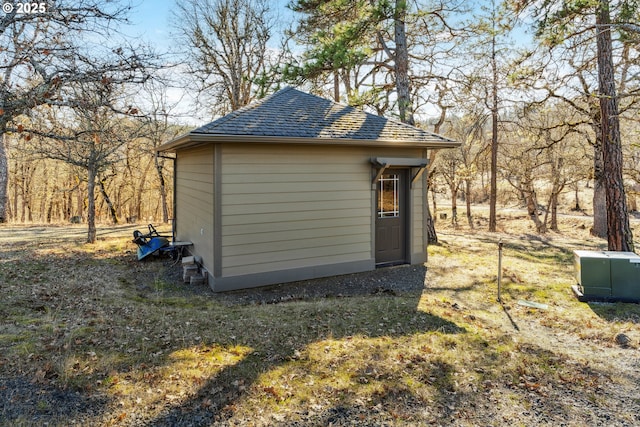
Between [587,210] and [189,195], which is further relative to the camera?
[587,210]

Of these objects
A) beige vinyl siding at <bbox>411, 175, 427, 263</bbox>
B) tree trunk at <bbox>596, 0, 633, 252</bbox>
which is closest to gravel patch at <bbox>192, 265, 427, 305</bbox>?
beige vinyl siding at <bbox>411, 175, 427, 263</bbox>

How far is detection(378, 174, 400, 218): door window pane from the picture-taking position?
27.2ft

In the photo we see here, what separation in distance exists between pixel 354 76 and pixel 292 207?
34.7 ft

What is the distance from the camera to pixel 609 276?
20.5ft

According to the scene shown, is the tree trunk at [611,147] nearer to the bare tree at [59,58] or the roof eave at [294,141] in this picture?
the roof eave at [294,141]

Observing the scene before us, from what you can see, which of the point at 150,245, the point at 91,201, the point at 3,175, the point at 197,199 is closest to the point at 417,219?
the point at 197,199

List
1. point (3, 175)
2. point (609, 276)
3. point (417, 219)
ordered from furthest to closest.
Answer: point (3, 175), point (417, 219), point (609, 276)

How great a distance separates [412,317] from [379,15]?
24.9 feet

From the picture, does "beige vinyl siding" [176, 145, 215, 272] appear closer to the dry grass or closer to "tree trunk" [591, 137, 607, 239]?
the dry grass

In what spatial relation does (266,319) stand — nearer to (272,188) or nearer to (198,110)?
(272,188)

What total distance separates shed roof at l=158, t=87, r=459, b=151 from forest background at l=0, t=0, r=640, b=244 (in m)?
1.21

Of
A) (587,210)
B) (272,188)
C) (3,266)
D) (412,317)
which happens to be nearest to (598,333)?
(412,317)

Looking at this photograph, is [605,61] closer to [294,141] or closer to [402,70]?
[402,70]

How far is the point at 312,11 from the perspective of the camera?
437 inches
